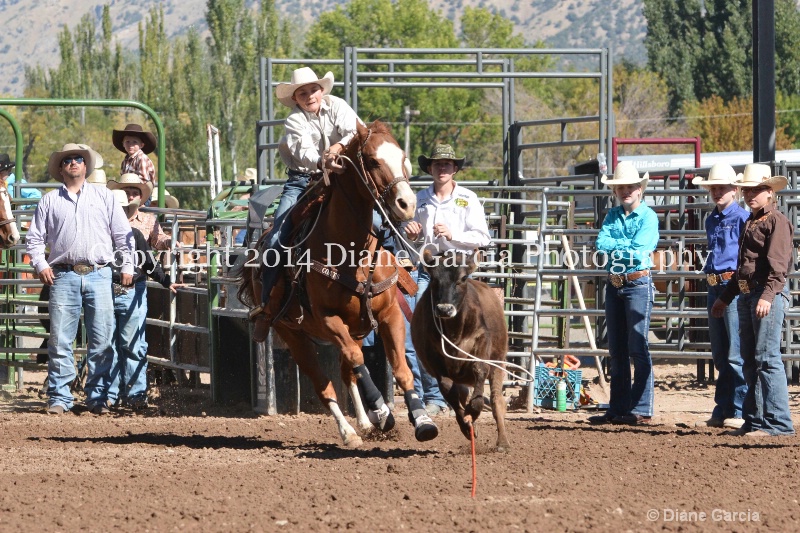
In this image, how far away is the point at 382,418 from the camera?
8.65m

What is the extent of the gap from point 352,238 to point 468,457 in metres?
1.77

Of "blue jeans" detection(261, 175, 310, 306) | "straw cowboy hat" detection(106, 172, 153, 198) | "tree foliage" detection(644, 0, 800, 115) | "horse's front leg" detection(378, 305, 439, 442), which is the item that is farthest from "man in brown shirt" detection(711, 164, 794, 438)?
"tree foliage" detection(644, 0, 800, 115)

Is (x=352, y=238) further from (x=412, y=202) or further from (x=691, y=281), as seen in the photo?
(x=691, y=281)

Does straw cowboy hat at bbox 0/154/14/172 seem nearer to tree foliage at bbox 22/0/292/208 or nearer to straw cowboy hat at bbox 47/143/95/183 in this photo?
straw cowboy hat at bbox 47/143/95/183

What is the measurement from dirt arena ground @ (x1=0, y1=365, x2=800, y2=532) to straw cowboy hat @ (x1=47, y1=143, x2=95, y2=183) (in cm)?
238

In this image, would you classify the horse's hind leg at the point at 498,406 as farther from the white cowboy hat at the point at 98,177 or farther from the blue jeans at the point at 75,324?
the white cowboy hat at the point at 98,177

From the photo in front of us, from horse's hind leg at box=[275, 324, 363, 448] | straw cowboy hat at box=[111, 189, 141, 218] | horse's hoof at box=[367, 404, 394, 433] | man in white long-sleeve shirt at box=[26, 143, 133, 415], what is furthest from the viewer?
straw cowboy hat at box=[111, 189, 141, 218]

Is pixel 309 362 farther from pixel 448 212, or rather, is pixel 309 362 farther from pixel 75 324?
pixel 75 324

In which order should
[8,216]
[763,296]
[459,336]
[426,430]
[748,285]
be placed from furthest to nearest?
[8,216] → [748,285] → [763,296] → [459,336] → [426,430]

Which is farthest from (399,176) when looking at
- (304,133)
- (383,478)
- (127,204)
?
(127,204)

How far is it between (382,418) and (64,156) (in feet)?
14.5

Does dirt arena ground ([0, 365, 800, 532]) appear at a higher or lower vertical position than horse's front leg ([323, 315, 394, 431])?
lower

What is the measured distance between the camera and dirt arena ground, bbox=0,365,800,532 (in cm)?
605

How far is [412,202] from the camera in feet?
25.6
